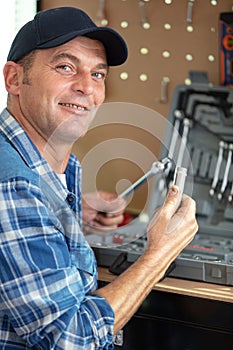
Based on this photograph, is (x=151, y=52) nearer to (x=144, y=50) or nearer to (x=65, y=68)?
(x=144, y=50)

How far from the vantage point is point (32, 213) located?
957 millimetres

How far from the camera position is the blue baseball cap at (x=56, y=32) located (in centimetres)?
106

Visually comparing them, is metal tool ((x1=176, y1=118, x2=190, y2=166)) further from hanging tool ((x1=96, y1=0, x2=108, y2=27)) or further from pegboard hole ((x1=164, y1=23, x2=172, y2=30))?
hanging tool ((x1=96, y1=0, x2=108, y2=27))

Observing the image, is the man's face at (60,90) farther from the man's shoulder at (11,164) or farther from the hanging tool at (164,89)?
the hanging tool at (164,89)

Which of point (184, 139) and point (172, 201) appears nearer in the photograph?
point (172, 201)

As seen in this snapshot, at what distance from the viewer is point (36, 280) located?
94cm

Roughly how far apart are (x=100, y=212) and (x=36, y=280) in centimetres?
54

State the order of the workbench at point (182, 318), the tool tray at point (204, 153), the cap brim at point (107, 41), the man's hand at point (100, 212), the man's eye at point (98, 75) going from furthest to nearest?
the tool tray at point (204, 153)
the man's hand at point (100, 212)
the workbench at point (182, 318)
the man's eye at point (98, 75)
the cap brim at point (107, 41)

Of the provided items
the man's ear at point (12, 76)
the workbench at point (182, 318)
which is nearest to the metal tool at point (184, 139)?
the workbench at point (182, 318)

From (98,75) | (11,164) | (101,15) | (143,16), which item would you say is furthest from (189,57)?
(11,164)

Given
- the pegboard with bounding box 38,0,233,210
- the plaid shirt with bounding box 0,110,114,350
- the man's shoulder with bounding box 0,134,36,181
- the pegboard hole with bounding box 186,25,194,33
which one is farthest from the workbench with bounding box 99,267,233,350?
the pegboard hole with bounding box 186,25,194,33

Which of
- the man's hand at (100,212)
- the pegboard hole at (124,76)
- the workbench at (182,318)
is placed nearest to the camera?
the workbench at (182,318)

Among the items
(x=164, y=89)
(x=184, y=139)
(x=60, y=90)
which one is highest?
(x=60, y=90)

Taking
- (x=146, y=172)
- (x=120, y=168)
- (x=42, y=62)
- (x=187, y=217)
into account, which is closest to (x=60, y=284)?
(x=187, y=217)
